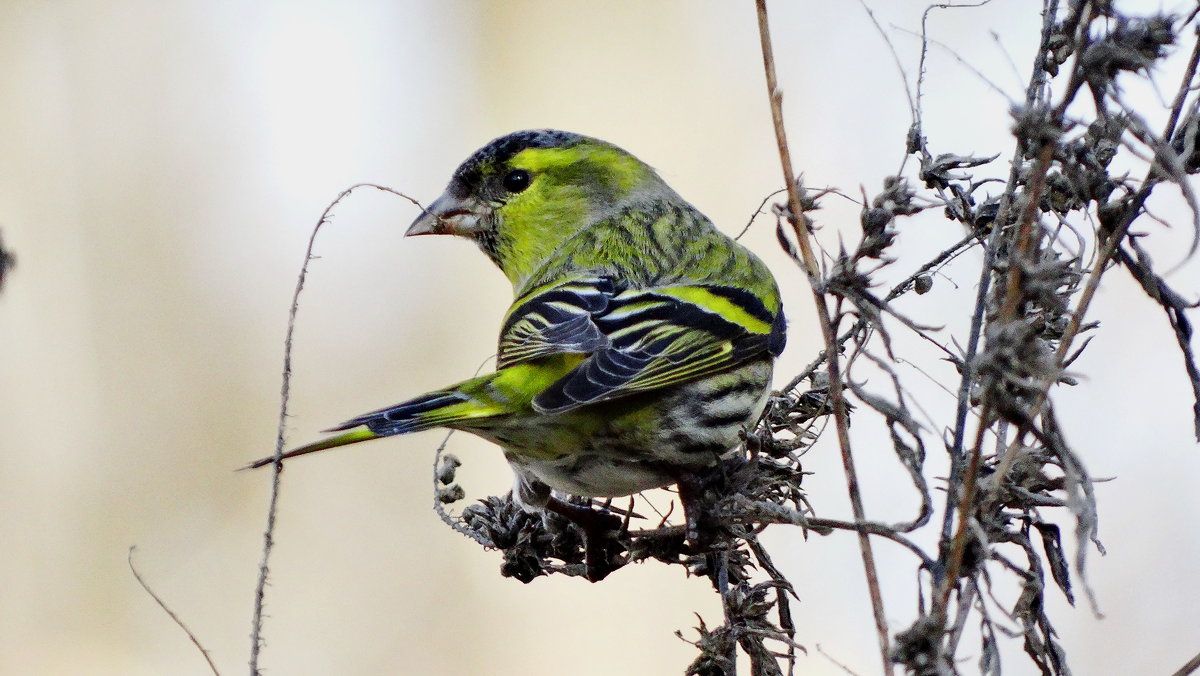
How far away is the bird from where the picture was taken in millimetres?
1969

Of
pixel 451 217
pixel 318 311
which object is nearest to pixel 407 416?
pixel 451 217

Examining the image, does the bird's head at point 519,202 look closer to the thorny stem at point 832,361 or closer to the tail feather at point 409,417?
the tail feather at point 409,417

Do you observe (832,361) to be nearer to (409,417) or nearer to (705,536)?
(705,536)

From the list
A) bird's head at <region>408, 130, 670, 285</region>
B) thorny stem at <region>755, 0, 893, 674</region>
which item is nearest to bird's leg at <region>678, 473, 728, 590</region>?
thorny stem at <region>755, 0, 893, 674</region>

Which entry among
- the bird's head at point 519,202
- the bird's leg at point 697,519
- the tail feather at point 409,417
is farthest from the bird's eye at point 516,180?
the bird's leg at point 697,519

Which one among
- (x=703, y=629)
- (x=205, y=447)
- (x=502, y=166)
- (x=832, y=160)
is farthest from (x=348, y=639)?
(x=703, y=629)

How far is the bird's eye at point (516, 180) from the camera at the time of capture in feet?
9.48

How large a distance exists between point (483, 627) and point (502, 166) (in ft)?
7.69

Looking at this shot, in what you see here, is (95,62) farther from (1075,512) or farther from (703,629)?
(1075,512)

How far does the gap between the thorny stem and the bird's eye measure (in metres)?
1.41

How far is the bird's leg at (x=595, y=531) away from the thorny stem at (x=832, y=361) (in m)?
0.57

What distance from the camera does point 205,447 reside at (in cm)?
485

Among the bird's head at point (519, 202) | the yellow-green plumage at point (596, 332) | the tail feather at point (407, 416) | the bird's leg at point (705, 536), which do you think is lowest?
the bird's leg at point (705, 536)

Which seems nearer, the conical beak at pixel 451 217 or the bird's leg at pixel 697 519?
the bird's leg at pixel 697 519
